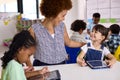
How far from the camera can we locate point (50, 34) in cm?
182

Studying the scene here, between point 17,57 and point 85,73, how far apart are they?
56cm

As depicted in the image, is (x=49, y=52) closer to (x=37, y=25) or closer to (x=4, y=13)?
(x=37, y=25)

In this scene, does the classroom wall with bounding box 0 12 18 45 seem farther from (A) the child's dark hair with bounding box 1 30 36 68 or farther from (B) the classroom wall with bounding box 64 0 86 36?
(A) the child's dark hair with bounding box 1 30 36 68

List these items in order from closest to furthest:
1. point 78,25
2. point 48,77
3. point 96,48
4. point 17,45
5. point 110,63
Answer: point 17,45 → point 48,77 → point 110,63 → point 96,48 → point 78,25

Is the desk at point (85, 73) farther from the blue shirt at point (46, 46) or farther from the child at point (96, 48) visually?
the child at point (96, 48)

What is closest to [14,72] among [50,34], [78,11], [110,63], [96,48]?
[50,34]

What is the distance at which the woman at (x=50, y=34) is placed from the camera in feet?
5.82

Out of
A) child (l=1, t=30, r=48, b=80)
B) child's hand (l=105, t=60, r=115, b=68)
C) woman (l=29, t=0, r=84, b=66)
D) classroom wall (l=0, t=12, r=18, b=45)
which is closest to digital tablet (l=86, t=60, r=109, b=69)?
child's hand (l=105, t=60, r=115, b=68)

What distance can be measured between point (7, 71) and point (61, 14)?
2.62 feet

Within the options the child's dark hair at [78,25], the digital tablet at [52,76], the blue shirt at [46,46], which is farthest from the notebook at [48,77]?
the child's dark hair at [78,25]

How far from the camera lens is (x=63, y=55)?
6.10 feet

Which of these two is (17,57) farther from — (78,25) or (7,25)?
(7,25)

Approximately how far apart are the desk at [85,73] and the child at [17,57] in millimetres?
345

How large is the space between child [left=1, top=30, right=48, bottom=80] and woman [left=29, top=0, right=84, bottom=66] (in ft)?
1.65
